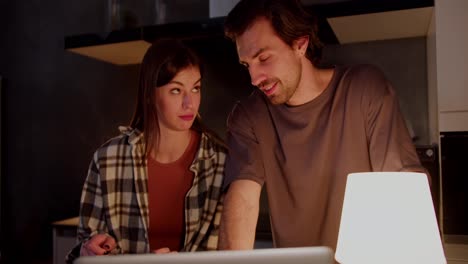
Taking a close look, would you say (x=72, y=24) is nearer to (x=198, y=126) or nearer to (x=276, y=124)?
(x=198, y=126)

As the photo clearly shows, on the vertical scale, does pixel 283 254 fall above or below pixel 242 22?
below

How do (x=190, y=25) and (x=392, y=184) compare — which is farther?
(x=190, y=25)

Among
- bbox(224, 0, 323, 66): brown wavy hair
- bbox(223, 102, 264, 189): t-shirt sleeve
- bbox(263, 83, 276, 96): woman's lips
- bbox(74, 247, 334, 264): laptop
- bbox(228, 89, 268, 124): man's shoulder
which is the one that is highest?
bbox(224, 0, 323, 66): brown wavy hair

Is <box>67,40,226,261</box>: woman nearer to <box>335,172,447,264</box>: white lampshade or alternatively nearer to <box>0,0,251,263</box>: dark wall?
<box>335,172,447,264</box>: white lampshade

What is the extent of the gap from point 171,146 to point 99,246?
1.26 ft

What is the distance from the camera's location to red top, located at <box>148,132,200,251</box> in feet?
4.87

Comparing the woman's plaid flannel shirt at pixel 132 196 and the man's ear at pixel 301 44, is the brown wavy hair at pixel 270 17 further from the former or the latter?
the woman's plaid flannel shirt at pixel 132 196

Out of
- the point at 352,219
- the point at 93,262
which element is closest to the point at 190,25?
the point at 352,219

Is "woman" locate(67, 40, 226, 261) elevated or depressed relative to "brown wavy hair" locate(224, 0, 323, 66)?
depressed

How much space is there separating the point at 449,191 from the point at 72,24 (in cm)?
209

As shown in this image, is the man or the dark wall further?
the dark wall

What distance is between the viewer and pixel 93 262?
629 mm

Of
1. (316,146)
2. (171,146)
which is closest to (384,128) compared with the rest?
(316,146)

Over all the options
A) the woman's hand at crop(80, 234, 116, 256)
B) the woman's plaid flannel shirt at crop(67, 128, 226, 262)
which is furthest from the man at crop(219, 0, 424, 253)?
the woman's hand at crop(80, 234, 116, 256)
